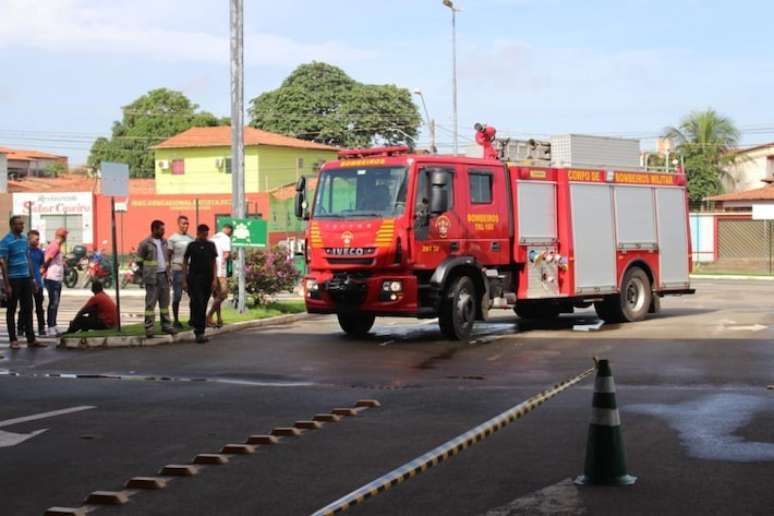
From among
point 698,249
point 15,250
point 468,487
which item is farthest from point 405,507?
point 698,249

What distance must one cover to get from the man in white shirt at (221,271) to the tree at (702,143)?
5318cm

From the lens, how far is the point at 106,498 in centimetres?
702

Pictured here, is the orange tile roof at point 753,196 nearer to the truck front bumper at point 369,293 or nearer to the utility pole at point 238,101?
the utility pole at point 238,101

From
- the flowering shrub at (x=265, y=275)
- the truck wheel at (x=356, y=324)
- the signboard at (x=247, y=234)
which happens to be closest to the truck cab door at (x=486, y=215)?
the truck wheel at (x=356, y=324)

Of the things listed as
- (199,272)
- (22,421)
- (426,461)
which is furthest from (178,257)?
(426,461)

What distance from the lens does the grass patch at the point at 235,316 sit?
18.0 meters

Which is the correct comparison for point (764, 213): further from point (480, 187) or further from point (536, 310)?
point (480, 187)

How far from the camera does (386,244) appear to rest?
17.3m

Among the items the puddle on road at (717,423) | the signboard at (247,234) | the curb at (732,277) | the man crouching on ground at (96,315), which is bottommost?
the puddle on road at (717,423)

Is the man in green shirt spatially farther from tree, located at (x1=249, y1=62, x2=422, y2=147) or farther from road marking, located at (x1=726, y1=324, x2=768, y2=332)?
tree, located at (x1=249, y1=62, x2=422, y2=147)

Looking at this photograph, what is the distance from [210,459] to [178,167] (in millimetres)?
68680

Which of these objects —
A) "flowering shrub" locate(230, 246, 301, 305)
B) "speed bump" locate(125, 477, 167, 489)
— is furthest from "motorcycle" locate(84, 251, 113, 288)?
"speed bump" locate(125, 477, 167, 489)

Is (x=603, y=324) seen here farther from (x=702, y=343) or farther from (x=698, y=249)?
(x=698, y=249)

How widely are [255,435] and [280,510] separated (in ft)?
8.20
